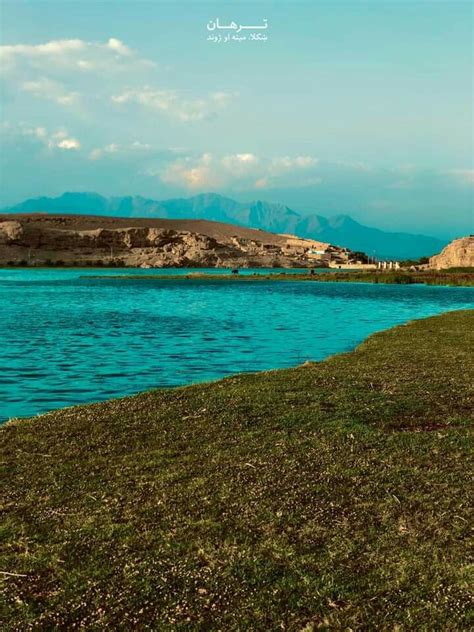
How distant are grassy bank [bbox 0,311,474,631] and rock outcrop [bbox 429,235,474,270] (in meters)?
179

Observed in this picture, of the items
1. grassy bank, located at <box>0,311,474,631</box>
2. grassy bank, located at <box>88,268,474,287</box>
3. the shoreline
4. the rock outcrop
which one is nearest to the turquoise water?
grassy bank, located at <box>0,311,474,631</box>

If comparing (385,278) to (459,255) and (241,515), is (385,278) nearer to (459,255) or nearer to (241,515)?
(459,255)

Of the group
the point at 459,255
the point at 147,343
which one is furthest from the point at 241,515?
the point at 459,255

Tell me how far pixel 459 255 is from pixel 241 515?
191 m

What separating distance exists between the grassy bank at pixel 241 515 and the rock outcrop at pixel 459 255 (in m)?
179

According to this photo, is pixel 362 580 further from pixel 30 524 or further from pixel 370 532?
pixel 30 524

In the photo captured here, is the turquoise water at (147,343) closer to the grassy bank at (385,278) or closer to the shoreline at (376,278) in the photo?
the shoreline at (376,278)

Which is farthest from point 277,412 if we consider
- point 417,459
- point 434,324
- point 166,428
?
point 434,324

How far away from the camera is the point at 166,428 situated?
619 inches

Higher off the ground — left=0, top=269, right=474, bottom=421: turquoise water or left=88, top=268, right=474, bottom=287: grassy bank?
left=88, top=268, right=474, bottom=287: grassy bank

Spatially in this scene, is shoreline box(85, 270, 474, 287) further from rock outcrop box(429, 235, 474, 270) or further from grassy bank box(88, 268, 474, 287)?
rock outcrop box(429, 235, 474, 270)

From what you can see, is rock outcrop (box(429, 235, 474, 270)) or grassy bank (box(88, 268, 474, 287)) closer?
grassy bank (box(88, 268, 474, 287))

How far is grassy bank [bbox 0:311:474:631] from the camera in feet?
25.4

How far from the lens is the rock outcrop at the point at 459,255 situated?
184 metres
